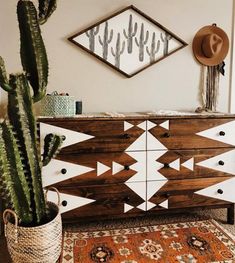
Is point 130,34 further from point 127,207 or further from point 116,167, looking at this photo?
point 127,207

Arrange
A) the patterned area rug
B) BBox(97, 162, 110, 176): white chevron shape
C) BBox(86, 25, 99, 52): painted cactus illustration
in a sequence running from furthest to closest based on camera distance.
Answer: BBox(86, 25, 99, 52): painted cactus illustration, BBox(97, 162, 110, 176): white chevron shape, the patterned area rug

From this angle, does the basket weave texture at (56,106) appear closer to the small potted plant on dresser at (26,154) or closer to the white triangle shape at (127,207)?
the small potted plant on dresser at (26,154)

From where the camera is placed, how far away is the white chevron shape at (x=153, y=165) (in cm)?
205

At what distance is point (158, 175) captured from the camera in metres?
2.08

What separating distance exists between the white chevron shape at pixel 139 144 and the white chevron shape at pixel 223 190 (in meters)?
0.60

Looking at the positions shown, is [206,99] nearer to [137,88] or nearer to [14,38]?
[137,88]

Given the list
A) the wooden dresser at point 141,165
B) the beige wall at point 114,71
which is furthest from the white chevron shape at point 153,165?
the beige wall at point 114,71

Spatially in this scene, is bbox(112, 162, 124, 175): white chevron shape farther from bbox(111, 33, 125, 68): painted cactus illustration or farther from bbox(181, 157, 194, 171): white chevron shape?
bbox(111, 33, 125, 68): painted cactus illustration

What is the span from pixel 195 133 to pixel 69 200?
1.05m

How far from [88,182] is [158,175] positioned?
525 millimetres

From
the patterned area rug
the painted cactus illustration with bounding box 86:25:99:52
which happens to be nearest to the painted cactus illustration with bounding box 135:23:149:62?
the painted cactus illustration with bounding box 86:25:99:52

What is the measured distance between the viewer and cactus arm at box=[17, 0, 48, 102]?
1.41 metres

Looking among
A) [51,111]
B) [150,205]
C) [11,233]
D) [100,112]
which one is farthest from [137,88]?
[11,233]

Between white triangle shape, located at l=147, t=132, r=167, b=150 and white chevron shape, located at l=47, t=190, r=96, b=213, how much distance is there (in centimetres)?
58
